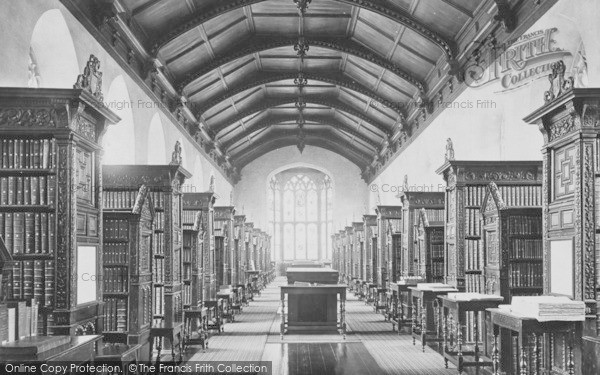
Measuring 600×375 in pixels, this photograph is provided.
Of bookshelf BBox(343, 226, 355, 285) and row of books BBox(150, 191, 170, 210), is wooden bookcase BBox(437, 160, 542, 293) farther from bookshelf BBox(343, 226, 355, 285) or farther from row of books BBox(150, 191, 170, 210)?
bookshelf BBox(343, 226, 355, 285)

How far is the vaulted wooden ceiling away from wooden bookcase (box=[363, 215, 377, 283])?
301cm

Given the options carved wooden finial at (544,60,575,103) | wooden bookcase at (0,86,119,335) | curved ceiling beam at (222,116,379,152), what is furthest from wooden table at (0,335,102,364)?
curved ceiling beam at (222,116,379,152)

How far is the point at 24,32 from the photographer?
7.93 meters

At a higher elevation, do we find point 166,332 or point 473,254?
point 473,254

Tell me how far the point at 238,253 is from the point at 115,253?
1020 centimetres

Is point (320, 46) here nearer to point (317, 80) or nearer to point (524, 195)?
point (317, 80)

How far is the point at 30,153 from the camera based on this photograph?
5.62 metres

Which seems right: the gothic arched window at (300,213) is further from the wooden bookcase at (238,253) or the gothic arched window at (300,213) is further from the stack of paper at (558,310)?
the stack of paper at (558,310)

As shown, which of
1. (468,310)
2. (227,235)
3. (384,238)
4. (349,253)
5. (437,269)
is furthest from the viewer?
(349,253)

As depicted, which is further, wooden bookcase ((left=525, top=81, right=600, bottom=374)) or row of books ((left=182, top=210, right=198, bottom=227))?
row of books ((left=182, top=210, right=198, bottom=227))

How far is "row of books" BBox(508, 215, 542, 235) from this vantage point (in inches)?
308

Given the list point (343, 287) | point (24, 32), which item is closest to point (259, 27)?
point (343, 287)

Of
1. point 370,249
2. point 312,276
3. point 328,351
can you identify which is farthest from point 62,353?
point 370,249

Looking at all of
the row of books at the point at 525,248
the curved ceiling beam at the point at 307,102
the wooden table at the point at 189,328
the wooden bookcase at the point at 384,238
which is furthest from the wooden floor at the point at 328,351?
the curved ceiling beam at the point at 307,102
